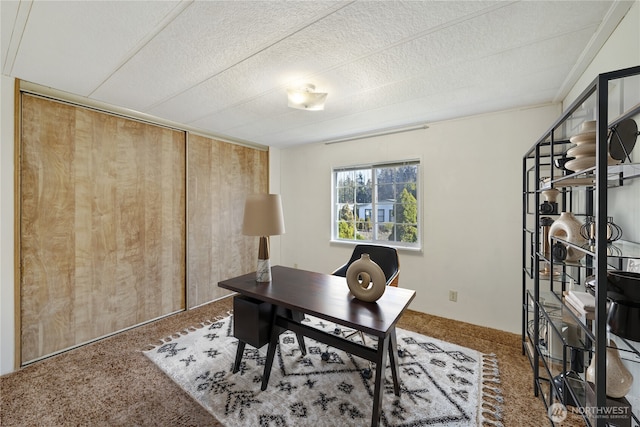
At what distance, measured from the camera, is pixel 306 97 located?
2068mm

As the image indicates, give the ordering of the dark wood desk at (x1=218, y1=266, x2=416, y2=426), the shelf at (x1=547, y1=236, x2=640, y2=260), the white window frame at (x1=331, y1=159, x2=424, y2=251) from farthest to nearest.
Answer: the white window frame at (x1=331, y1=159, x2=424, y2=251)
the dark wood desk at (x1=218, y1=266, x2=416, y2=426)
the shelf at (x1=547, y1=236, x2=640, y2=260)

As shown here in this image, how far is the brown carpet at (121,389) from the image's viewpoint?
5.16 feet

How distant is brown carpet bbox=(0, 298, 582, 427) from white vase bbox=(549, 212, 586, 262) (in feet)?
3.28

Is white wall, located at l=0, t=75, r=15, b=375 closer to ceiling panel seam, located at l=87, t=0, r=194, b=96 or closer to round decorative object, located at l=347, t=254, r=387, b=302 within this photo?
ceiling panel seam, located at l=87, t=0, r=194, b=96

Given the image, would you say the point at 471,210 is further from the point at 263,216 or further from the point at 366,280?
the point at 263,216

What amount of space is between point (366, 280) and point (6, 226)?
2.66 metres

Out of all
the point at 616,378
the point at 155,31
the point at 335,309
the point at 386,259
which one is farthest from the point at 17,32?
the point at 616,378

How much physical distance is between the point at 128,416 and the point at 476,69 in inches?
126

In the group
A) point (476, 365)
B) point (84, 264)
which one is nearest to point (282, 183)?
point (84, 264)

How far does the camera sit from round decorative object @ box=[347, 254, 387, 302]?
5.26 ft

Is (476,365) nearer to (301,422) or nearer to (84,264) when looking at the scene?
(301,422)

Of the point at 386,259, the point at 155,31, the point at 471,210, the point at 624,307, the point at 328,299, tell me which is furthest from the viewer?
the point at 471,210

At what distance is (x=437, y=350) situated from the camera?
229cm

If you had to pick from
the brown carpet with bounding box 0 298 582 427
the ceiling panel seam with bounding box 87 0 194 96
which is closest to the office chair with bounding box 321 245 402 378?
the brown carpet with bounding box 0 298 582 427
